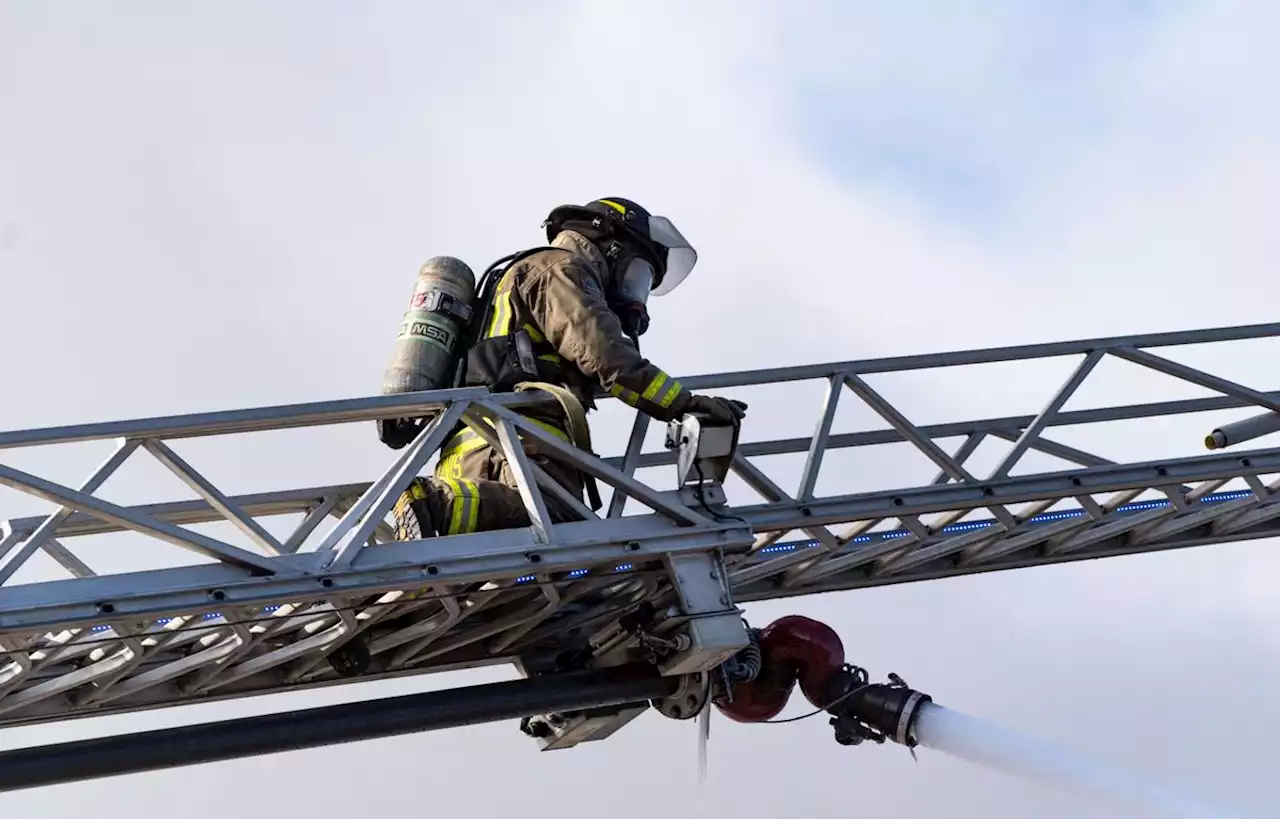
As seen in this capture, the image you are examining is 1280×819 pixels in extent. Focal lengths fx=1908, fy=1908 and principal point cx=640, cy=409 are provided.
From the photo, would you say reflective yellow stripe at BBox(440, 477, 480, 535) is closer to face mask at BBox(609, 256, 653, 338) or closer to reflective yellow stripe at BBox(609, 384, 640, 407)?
reflective yellow stripe at BBox(609, 384, 640, 407)

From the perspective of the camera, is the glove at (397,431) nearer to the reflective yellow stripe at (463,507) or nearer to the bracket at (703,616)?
the reflective yellow stripe at (463,507)

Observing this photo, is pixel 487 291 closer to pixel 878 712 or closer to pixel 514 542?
pixel 514 542

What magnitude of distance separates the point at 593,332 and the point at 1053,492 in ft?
8.10

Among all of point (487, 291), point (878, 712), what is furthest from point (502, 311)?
point (878, 712)

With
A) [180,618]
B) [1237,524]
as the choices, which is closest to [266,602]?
[180,618]

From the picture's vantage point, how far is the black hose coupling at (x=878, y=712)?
9.22m

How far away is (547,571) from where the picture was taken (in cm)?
804

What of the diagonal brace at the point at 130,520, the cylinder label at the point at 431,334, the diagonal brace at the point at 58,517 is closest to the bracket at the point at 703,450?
the cylinder label at the point at 431,334

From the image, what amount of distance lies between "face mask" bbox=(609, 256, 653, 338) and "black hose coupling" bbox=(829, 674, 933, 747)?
6.75 feet

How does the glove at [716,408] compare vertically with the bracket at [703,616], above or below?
above

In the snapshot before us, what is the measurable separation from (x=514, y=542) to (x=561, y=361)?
1.14 meters

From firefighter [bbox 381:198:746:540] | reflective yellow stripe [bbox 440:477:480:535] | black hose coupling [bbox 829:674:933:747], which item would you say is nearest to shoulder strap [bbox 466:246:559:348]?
firefighter [bbox 381:198:746:540]

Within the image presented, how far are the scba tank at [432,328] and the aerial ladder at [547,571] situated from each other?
581mm

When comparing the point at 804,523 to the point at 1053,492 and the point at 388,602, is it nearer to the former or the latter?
the point at 1053,492
